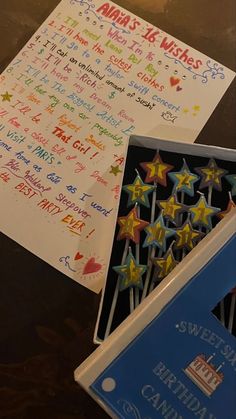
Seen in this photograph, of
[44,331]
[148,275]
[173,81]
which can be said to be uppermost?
[173,81]

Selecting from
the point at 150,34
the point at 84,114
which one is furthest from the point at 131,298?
the point at 150,34

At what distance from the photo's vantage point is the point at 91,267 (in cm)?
60

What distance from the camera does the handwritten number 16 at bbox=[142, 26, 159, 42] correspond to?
71cm

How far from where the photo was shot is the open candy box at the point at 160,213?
0.56 meters

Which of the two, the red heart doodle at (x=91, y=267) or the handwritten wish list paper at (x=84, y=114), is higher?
the handwritten wish list paper at (x=84, y=114)

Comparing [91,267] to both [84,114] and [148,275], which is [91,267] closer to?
[148,275]

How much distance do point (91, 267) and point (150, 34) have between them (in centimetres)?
35

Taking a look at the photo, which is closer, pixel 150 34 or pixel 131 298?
pixel 131 298

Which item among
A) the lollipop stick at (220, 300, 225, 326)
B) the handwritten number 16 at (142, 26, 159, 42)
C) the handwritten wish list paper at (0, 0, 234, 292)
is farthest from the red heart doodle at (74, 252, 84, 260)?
the handwritten number 16 at (142, 26, 159, 42)

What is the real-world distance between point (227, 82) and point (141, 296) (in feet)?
1.09

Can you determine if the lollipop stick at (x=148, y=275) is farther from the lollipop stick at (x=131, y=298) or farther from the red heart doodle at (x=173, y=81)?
the red heart doodle at (x=173, y=81)

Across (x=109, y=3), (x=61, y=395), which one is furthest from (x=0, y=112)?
(x=61, y=395)

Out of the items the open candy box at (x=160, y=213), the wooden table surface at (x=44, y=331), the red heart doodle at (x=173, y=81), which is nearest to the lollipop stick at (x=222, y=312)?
the open candy box at (x=160, y=213)

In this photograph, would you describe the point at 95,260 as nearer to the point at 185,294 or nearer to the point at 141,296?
the point at 141,296
